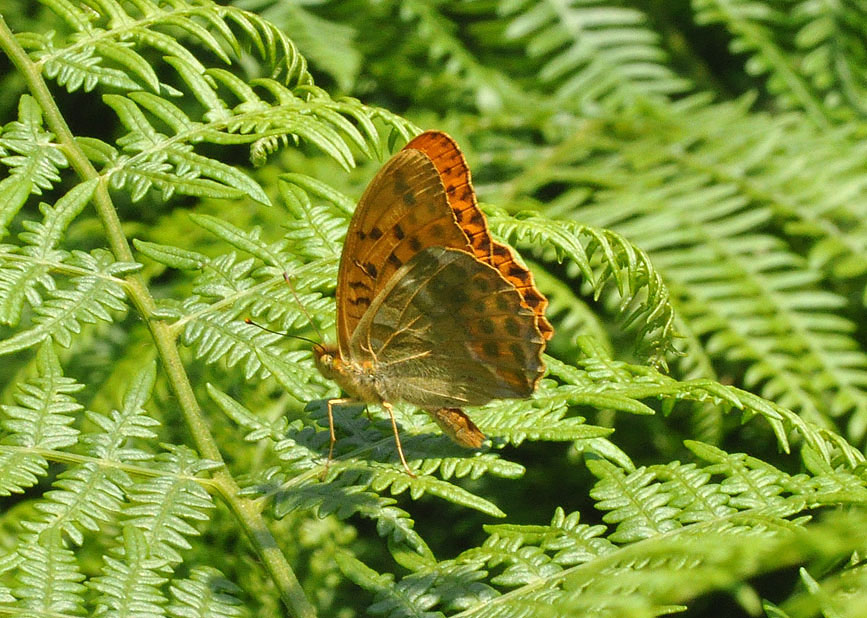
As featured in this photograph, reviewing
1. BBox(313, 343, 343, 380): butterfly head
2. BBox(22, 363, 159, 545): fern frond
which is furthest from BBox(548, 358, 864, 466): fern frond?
BBox(22, 363, 159, 545): fern frond

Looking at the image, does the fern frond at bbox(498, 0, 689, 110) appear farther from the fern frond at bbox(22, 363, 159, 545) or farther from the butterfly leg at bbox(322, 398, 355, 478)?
the fern frond at bbox(22, 363, 159, 545)

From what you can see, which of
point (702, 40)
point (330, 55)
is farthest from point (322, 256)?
point (702, 40)

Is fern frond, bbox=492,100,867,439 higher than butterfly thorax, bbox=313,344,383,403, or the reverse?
butterfly thorax, bbox=313,344,383,403

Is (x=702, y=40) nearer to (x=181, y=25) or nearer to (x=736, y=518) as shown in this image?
(x=181, y=25)

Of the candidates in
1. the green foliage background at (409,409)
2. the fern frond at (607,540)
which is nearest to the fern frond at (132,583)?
the green foliage background at (409,409)

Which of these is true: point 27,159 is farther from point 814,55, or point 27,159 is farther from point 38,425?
point 814,55

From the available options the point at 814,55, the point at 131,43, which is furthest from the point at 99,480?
the point at 814,55
